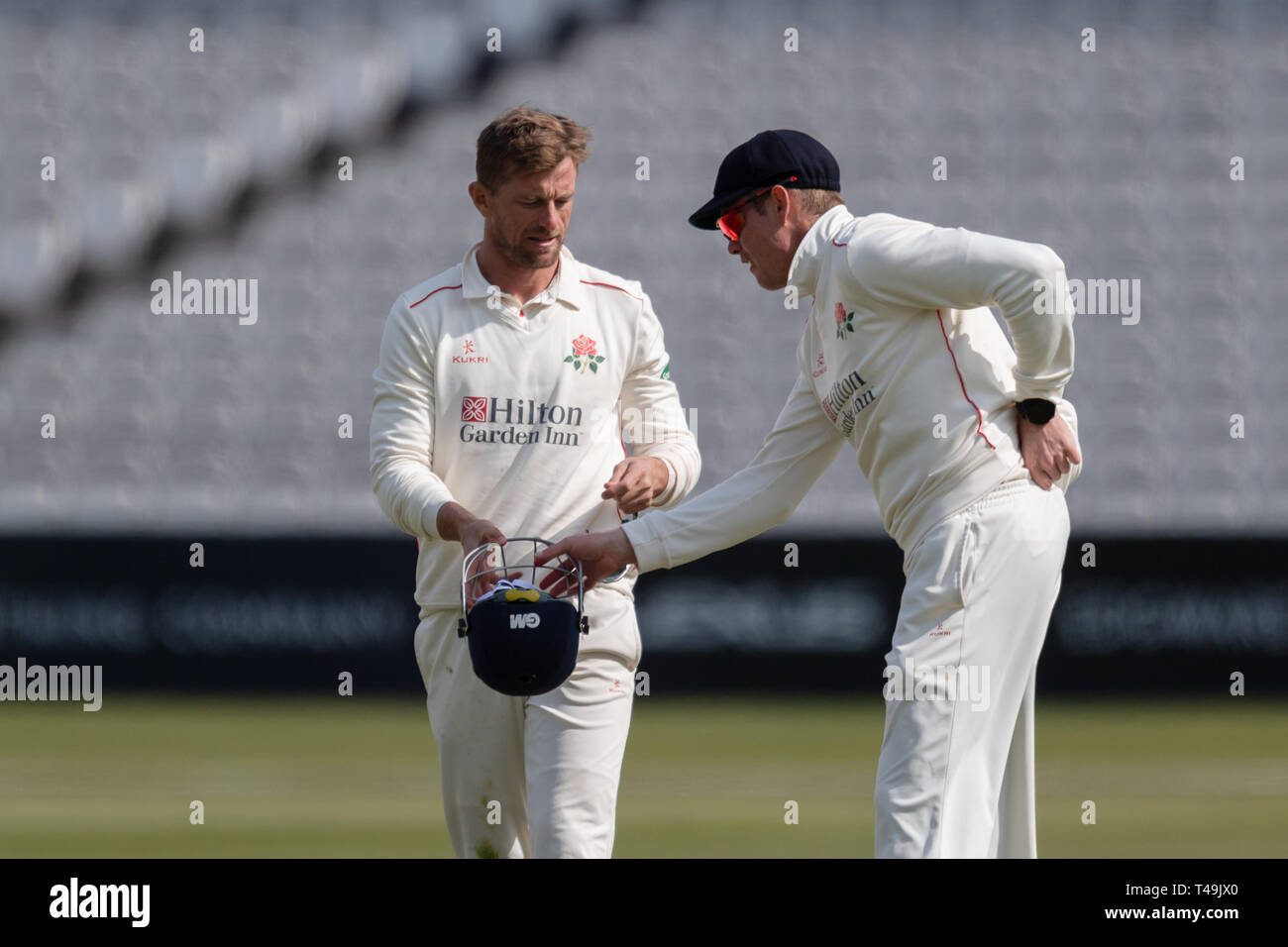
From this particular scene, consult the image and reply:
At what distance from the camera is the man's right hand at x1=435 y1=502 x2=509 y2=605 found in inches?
138

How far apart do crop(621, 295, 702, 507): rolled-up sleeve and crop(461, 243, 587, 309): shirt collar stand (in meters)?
0.17

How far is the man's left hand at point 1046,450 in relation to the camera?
3285 millimetres

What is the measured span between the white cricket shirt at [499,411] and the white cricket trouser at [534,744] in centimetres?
12

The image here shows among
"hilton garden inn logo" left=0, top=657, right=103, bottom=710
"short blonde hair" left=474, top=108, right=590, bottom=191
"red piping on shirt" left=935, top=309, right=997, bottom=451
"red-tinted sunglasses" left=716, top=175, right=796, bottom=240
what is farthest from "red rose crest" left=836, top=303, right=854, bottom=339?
"hilton garden inn logo" left=0, top=657, right=103, bottom=710

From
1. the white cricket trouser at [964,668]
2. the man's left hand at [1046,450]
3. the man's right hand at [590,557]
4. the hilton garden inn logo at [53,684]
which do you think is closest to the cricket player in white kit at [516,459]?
the man's right hand at [590,557]

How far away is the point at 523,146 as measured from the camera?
3621mm

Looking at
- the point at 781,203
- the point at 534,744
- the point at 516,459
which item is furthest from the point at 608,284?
the point at 534,744

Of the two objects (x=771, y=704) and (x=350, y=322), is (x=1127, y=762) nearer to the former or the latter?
(x=771, y=704)

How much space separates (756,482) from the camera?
12.2ft

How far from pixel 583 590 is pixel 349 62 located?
895 centimetres

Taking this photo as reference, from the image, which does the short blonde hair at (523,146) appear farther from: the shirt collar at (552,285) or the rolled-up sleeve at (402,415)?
the rolled-up sleeve at (402,415)

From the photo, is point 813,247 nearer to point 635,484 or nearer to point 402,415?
point 635,484

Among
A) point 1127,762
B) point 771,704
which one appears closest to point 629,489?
point 1127,762
